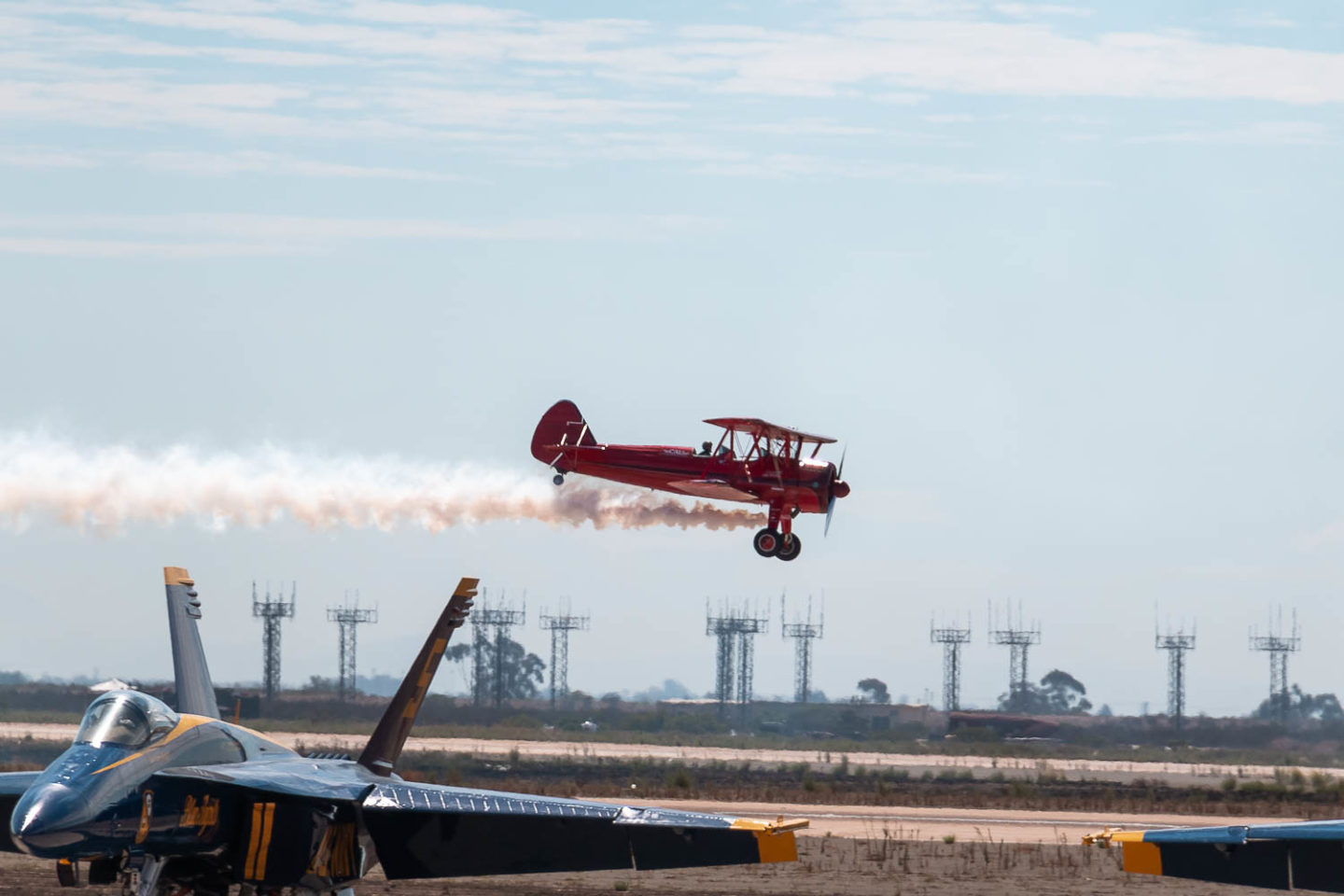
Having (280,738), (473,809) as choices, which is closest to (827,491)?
(473,809)

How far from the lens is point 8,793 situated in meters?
19.9

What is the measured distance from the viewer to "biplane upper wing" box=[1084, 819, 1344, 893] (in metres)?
15.8

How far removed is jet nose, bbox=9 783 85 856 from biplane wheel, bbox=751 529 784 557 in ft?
102

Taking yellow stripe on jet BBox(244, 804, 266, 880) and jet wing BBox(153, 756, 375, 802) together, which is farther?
yellow stripe on jet BBox(244, 804, 266, 880)

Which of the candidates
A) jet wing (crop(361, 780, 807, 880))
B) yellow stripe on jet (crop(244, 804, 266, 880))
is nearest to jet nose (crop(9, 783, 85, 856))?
yellow stripe on jet (crop(244, 804, 266, 880))

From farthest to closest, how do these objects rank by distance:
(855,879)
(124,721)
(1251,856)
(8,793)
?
(855,879)
(8,793)
(124,721)
(1251,856)

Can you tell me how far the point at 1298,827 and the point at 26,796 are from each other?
39.8 ft

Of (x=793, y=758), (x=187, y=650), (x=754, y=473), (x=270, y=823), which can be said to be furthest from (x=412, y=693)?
(x=793, y=758)

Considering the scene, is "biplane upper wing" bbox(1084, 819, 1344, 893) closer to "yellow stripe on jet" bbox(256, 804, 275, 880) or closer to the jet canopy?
"yellow stripe on jet" bbox(256, 804, 275, 880)

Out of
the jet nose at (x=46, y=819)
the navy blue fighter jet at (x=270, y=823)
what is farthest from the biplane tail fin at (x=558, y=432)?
the jet nose at (x=46, y=819)

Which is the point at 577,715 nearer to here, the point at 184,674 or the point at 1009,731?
the point at 1009,731

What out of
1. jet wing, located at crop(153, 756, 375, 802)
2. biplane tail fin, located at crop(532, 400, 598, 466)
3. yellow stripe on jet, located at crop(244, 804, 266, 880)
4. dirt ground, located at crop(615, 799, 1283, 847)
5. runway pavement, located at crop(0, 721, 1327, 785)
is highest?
biplane tail fin, located at crop(532, 400, 598, 466)

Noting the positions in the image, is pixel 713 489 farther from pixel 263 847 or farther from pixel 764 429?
pixel 263 847

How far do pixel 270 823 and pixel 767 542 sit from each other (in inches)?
1149
